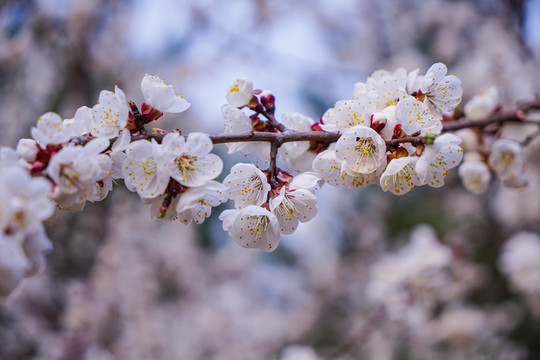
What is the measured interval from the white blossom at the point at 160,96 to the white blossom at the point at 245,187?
151 millimetres

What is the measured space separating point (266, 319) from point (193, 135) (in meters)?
4.21

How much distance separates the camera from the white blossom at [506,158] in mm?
1054

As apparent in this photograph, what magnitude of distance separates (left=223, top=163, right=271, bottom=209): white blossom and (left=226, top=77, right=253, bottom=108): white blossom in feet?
0.47

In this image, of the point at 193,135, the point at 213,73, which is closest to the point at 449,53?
the point at 213,73

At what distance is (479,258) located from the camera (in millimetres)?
2918

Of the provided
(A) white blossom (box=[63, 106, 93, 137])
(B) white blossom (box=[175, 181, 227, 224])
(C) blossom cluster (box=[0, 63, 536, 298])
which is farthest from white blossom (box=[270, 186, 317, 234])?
(A) white blossom (box=[63, 106, 93, 137])

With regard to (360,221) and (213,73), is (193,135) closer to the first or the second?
(360,221)

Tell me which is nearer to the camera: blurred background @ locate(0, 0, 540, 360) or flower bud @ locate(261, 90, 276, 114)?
flower bud @ locate(261, 90, 276, 114)

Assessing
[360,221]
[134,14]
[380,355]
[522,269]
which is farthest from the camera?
[360,221]

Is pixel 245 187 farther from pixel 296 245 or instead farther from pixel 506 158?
pixel 296 245

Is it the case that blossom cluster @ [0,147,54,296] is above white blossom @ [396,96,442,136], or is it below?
below

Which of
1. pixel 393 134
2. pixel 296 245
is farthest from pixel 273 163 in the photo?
pixel 296 245

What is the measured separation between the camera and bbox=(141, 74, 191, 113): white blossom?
713 millimetres

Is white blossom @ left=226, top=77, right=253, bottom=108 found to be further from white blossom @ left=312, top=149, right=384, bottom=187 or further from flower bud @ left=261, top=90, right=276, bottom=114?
white blossom @ left=312, top=149, right=384, bottom=187
